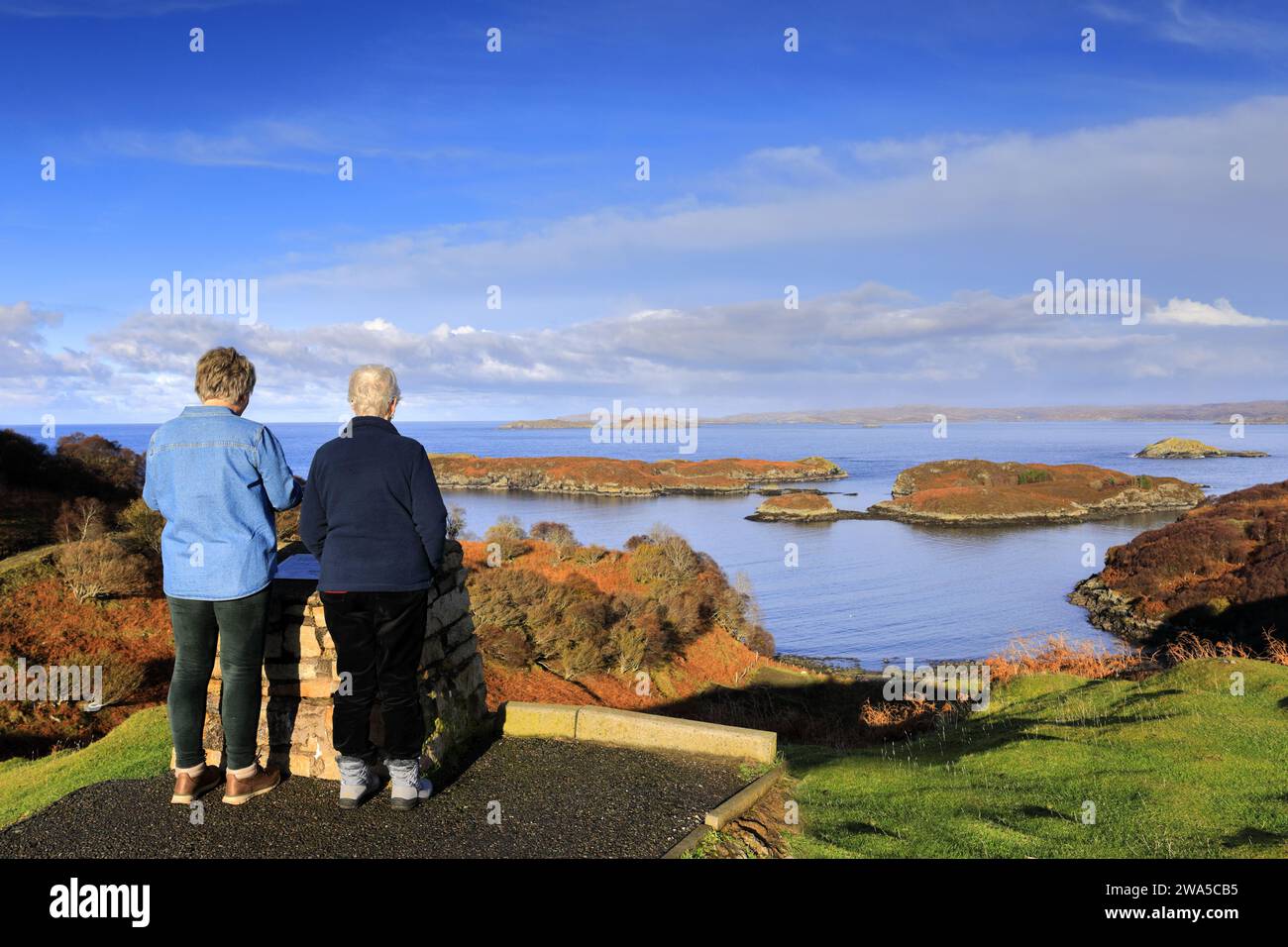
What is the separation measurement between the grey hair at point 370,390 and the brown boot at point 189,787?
2619 mm

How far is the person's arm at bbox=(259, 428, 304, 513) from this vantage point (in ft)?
14.6

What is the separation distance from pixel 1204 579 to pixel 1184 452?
9938 cm

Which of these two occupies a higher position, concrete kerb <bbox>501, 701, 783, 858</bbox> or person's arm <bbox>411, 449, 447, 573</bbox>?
person's arm <bbox>411, 449, 447, 573</bbox>

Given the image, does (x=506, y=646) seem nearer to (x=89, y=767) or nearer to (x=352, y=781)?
(x=89, y=767)

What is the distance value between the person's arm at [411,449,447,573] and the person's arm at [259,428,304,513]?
70cm

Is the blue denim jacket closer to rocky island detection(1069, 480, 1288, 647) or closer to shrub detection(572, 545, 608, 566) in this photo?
shrub detection(572, 545, 608, 566)

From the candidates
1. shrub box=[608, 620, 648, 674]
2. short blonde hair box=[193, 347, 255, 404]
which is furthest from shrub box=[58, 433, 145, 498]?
short blonde hair box=[193, 347, 255, 404]

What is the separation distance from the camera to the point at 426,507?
4.55m

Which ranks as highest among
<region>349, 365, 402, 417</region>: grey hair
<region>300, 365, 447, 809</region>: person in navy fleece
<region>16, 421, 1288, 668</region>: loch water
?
<region>349, 365, 402, 417</region>: grey hair

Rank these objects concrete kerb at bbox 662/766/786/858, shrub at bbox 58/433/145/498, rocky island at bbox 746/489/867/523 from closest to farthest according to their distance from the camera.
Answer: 1. concrete kerb at bbox 662/766/786/858
2. shrub at bbox 58/433/145/498
3. rocky island at bbox 746/489/867/523

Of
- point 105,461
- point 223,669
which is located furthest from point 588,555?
point 223,669
